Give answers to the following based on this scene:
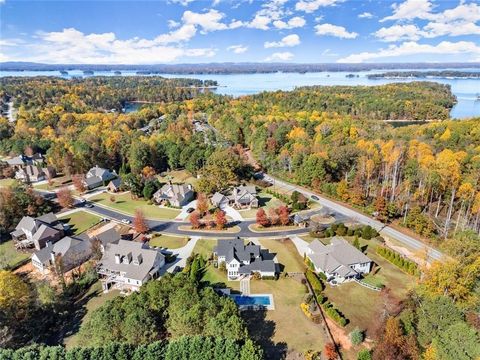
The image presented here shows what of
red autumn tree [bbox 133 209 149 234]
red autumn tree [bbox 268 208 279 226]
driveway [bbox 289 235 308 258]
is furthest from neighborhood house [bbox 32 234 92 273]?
driveway [bbox 289 235 308 258]

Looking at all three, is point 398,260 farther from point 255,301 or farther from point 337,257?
point 255,301

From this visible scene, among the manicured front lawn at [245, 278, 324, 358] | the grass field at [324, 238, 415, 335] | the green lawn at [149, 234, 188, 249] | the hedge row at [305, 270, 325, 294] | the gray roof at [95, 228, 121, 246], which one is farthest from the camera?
the green lawn at [149, 234, 188, 249]

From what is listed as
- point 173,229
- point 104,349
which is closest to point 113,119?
point 173,229

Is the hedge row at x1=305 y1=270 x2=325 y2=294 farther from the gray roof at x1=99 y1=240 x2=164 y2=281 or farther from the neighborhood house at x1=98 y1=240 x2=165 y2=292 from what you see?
the gray roof at x1=99 y1=240 x2=164 y2=281

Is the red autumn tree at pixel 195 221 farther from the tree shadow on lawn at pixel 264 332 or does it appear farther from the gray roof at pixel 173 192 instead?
the tree shadow on lawn at pixel 264 332

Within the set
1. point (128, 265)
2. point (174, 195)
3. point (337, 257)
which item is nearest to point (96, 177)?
point (174, 195)

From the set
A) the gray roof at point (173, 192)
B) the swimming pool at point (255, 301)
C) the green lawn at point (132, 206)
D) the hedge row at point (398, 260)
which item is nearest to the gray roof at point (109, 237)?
the green lawn at point (132, 206)

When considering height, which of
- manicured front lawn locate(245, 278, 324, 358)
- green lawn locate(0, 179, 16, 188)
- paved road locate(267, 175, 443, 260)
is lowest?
manicured front lawn locate(245, 278, 324, 358)
